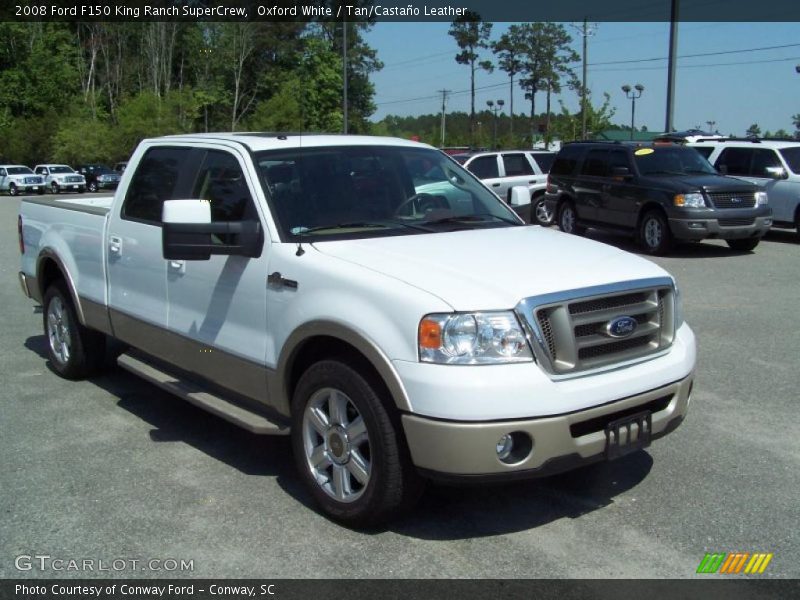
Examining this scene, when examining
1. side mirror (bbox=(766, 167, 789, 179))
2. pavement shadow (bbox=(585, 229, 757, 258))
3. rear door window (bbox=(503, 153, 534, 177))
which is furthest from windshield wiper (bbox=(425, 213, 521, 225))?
rear door window (bbox=(503, 153, 534, 177))

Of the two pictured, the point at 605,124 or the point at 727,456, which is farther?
the point at 605,124

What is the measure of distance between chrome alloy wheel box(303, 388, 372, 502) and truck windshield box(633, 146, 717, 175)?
11.7 m

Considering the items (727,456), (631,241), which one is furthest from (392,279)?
(631,241)

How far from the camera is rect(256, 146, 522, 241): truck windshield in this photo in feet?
14.8

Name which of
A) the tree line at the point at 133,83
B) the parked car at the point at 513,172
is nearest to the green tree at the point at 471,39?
the tree line at the point at 133,83

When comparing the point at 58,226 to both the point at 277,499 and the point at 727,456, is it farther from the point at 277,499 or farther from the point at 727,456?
the point at 727,456

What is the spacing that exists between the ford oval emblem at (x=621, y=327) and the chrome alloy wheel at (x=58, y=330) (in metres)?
4.50

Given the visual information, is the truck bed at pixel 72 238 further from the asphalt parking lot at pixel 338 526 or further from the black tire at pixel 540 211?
the black tire at pixel 540 211

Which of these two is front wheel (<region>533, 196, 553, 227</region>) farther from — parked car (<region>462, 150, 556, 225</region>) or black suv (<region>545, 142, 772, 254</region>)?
black suv (<region>545, 142, 772, 254</region>)

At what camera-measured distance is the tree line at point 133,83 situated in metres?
55.1

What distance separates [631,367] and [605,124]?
2242 inches

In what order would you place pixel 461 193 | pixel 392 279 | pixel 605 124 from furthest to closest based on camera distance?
pixel 605 124 → pixel 461 193 → pixel 392 279

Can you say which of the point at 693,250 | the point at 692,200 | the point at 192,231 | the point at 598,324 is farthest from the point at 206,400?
the point at 693,250

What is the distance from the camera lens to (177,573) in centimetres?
362
